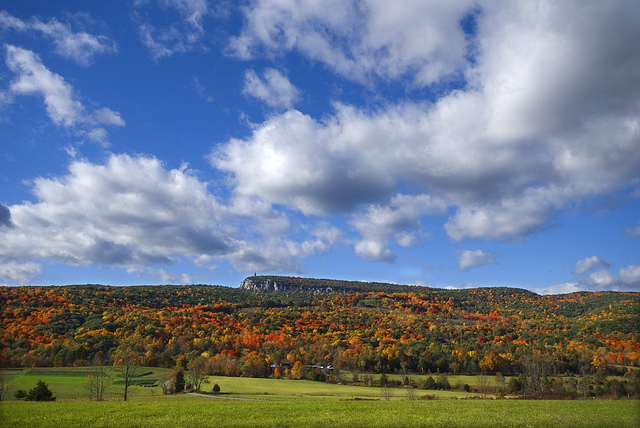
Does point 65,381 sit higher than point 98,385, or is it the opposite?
point 98,385

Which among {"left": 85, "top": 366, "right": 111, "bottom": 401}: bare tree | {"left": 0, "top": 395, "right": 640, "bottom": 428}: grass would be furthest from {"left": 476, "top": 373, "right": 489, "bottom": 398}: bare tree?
{"left": 85, "top": 366, "right": 111, "bottom": 401}: bare tree

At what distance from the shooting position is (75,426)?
82.8 ft

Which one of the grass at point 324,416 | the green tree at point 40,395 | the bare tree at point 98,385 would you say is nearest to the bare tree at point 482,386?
the grass at point 324,416

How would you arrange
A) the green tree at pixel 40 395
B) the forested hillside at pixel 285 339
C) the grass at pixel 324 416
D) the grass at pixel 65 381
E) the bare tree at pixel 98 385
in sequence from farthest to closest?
the forested hillside at pixel 285 339, the grass at pixel 65 381, the bare tree at pixel 98 385, the green tree at pixel 40 395, the grass at pixel 324 416

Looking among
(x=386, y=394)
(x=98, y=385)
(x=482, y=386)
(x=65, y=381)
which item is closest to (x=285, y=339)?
(x=65, y=381)

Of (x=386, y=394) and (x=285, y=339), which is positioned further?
(x=285, y=339)

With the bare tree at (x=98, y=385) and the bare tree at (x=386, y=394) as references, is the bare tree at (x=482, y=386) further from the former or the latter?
the bare tree at (x=98, y=385)

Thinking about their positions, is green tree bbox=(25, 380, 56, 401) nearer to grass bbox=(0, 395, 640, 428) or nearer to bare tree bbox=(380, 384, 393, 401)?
grass bbox=(0, 395, 640, 428)

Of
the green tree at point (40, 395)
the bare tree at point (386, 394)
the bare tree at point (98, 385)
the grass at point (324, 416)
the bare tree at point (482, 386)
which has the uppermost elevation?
the grass at point (324, 416)

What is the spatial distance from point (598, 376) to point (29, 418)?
10821 cm

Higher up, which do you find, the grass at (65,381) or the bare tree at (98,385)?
the bare tree at (98,385)

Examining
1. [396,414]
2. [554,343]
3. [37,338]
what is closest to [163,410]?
[396,414]

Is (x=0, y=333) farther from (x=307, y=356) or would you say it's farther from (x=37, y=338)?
(x=307, y=356)

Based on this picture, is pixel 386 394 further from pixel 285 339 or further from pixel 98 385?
pixel 285 339
